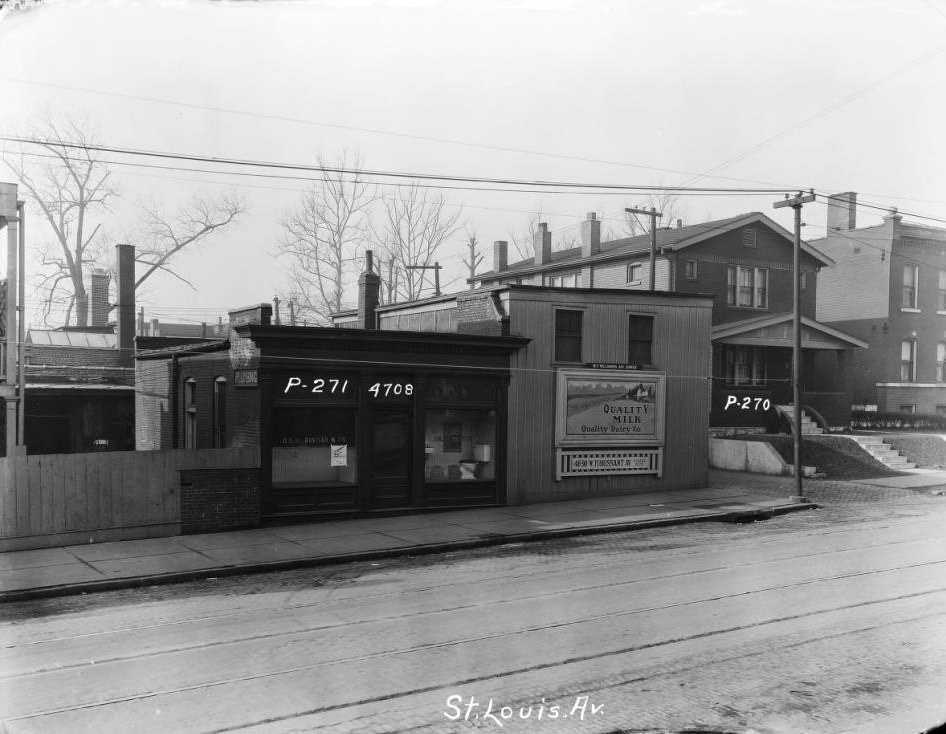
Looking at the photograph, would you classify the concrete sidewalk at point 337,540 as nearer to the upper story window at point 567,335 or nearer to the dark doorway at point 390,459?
the dark doorway at point 390,459

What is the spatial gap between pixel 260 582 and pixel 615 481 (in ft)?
38.5

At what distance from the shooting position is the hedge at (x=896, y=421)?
98.9 ft

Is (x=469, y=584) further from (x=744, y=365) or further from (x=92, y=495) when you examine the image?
(x=744, y=365)

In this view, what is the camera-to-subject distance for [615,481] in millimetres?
21891

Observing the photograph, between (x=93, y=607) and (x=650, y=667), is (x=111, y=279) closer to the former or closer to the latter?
(x=93, y=607)

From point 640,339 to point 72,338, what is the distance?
20.3 metres

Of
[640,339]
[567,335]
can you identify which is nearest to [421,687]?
[567,335]

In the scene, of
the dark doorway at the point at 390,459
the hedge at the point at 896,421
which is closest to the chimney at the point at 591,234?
the hedge at the point at 896,421

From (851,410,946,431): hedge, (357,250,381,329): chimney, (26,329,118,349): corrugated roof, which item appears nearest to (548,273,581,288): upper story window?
(851,410,946,431): hedge

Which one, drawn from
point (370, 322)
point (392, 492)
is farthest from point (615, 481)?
point (370, 322)

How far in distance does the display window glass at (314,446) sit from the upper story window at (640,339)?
8.24m

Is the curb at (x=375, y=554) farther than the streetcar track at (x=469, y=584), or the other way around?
the curb at (x=375, y=554)

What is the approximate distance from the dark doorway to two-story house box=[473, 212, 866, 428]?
1556cm

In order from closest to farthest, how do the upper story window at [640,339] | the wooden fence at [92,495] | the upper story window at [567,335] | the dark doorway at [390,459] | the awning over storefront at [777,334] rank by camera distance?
the wooden fence at [92,495] < the dark doorway at [390,459] < the upper story window at [567,335] < the upper story window at [640,339] < the awning over storefront at [777,334]
